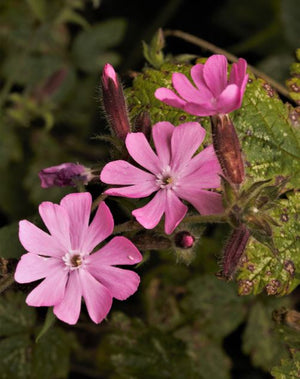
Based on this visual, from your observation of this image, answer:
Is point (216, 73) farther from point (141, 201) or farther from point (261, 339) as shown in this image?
point (261, 339)

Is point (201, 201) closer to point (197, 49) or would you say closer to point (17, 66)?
point (17, 66)

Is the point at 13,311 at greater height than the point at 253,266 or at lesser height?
lesser

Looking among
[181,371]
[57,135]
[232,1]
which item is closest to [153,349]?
[181,371]

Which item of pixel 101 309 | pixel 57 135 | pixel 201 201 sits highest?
pixel 201 201

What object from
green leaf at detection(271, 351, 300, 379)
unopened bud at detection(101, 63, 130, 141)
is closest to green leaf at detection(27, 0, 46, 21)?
unopened bud at detection(101, 63, 130, 141)

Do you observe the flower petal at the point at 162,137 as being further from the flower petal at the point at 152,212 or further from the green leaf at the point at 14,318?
the green leaf at the point at 14,318

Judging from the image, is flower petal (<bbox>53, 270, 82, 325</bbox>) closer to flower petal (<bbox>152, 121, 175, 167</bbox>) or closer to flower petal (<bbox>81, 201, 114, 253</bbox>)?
flower petal (<bbox>81, 201, 114, 253</bbox>)
